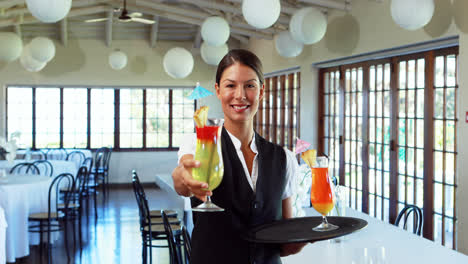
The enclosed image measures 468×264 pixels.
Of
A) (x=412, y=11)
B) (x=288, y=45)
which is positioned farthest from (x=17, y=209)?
(x=412, y=11)

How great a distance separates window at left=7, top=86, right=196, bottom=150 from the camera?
10859mm

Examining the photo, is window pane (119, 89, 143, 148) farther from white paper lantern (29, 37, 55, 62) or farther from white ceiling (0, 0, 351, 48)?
white paper lantern (29, 37, 55, 62)

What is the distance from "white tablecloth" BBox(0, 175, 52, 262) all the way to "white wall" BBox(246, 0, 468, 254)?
12.5 ft

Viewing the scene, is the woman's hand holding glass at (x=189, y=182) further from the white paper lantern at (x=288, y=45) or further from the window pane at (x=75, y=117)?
the window pane at (x=75, y=117)

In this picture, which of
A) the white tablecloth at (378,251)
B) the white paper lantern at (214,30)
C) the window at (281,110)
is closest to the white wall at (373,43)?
the window at (281,110)

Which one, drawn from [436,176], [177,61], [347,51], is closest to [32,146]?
[177,61]

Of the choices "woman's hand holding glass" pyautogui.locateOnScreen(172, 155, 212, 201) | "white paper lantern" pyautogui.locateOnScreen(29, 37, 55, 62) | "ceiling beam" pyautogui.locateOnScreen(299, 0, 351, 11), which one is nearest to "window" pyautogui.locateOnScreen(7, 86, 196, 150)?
"white paper lantern" pyautogui.locateOnScreen(29, 37, 55, 62)

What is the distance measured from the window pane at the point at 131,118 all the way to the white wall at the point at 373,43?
3.21 meters

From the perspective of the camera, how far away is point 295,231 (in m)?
1.33

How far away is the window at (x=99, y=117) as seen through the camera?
10.9 meters

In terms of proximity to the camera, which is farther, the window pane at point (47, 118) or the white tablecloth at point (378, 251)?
the window pane at point (47, 118)

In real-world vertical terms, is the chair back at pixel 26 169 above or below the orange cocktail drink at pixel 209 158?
below

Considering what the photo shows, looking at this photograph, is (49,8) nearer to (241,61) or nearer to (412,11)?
(412,11)

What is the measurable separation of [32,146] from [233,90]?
10.4 metres
